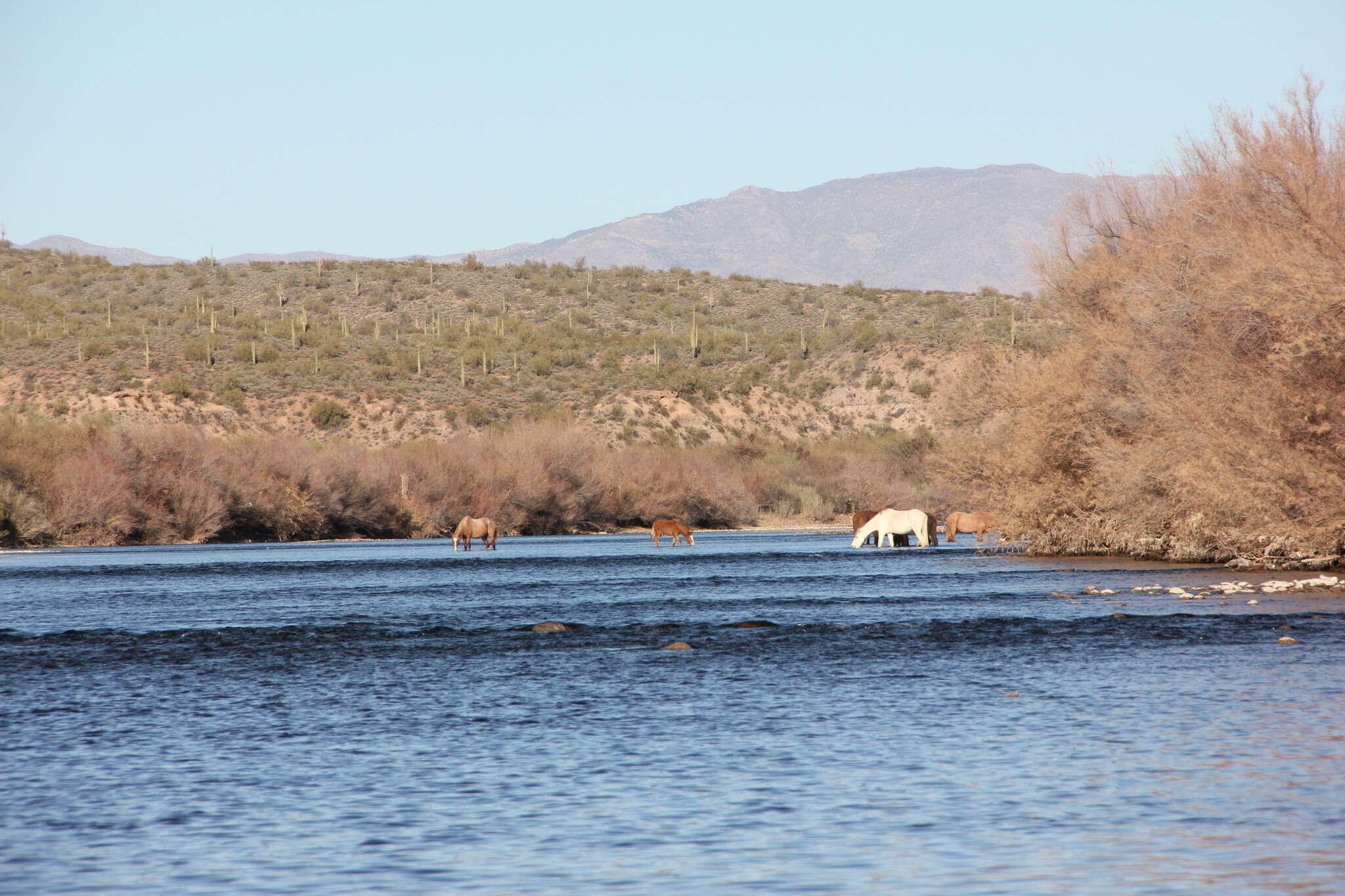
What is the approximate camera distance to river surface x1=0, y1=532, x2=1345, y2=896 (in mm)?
8000

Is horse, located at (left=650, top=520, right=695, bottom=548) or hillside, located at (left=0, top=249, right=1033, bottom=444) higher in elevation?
hillside, located at (left=0, top=249, right=1033, bottom=444)

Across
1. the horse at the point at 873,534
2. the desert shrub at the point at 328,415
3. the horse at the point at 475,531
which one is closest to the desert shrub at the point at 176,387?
the desert shrub at the point at 328,415

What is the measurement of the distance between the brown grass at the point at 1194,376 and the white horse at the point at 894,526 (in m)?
8.86

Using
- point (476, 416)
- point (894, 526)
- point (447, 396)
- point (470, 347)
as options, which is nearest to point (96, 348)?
point (447, 396)

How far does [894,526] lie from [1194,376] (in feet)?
70.7

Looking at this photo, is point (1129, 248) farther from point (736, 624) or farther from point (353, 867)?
point (353, 867)

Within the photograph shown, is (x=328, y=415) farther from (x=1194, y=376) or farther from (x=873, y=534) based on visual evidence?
(x=1194, y=376)

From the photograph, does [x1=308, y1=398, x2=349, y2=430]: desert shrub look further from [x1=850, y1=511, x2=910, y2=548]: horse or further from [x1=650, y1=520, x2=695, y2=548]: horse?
[x1=850, y1=511, x2=910, y2=548]: horse

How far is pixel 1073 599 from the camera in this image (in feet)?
82.2

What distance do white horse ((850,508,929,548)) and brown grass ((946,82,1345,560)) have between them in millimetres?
8861

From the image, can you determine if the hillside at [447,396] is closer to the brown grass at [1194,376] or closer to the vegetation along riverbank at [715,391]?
the vegetation along riverbank at [715,391]

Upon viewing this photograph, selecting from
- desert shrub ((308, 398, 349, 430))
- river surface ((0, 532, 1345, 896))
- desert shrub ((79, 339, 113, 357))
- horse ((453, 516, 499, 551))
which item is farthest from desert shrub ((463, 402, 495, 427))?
river surface ((0, 532, 1345, 896))

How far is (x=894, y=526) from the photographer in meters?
49.2

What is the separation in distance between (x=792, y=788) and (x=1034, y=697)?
4.81 metres
